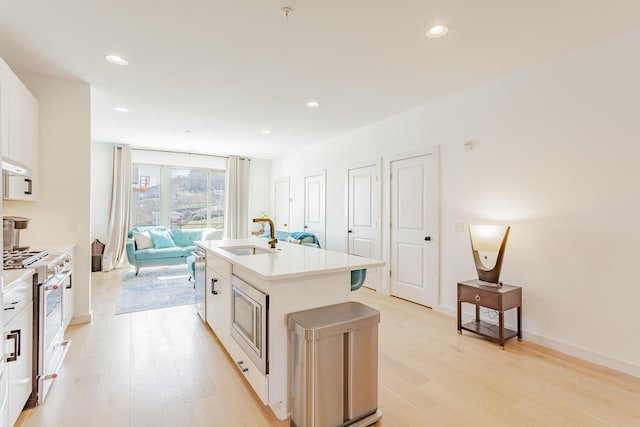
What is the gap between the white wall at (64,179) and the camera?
3199mm

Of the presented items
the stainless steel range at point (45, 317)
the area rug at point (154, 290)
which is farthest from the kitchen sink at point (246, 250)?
the area rug at point (154, 290)

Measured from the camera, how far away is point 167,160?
23.6 feet

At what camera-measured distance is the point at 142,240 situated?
607 cm

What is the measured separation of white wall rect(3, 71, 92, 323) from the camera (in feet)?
10.5

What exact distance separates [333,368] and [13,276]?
6.10 feet

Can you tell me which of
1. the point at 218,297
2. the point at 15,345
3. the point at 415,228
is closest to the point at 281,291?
the point at 218,297

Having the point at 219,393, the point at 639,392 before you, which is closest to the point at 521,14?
the point at 639,392

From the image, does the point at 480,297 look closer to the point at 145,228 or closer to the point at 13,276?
the point at 13,276

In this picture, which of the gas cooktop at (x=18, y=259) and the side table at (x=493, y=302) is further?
the side table at (x=493, y=302)

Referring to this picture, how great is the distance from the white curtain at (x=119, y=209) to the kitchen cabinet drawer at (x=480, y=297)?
6460mm

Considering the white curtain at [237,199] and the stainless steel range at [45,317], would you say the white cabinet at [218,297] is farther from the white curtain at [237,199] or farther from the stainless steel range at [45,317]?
the white curtain at [237,199]

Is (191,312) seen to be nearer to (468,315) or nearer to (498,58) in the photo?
(468,315)

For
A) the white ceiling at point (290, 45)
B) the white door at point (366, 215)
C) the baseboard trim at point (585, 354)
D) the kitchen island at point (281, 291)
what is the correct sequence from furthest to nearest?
the white door at point (366, 215)
the baseboard trim at point (585, 354)
the white ceiling at point (290, 45)
the kitchen island at point (281, 291)

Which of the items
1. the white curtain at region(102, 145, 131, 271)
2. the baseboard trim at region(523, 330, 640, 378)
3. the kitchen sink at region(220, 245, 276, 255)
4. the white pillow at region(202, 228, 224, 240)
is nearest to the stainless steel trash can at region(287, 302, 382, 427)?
the kitchen sink at region(220, 245, 276, 255)
